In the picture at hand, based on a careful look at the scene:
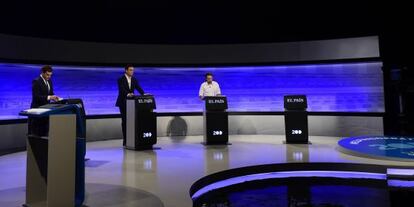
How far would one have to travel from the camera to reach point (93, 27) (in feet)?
23.6

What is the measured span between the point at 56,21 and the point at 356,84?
6.35m

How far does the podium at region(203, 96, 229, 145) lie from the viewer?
6.53 metres

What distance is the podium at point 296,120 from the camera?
21.4ft

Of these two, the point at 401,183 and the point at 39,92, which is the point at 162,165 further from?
the point at 401,183

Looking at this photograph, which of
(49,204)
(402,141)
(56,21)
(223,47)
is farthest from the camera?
(223,47)

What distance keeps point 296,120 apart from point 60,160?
483cm

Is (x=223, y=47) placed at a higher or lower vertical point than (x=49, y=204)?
higher

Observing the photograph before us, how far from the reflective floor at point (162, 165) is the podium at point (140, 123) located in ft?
0.79

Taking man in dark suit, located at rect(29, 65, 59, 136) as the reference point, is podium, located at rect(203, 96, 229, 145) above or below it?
below

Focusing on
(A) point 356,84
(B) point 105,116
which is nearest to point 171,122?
(B) point 105,116

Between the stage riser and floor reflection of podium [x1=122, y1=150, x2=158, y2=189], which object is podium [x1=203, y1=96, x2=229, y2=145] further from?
the stage riser

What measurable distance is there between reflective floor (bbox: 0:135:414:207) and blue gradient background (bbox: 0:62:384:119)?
3.69 ft

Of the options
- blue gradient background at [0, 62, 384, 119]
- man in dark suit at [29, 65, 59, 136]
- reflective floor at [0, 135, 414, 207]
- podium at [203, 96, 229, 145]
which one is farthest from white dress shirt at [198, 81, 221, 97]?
man in dark suit at [29, 65, 59, 136]

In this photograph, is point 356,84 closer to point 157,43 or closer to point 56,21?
point 157,43
